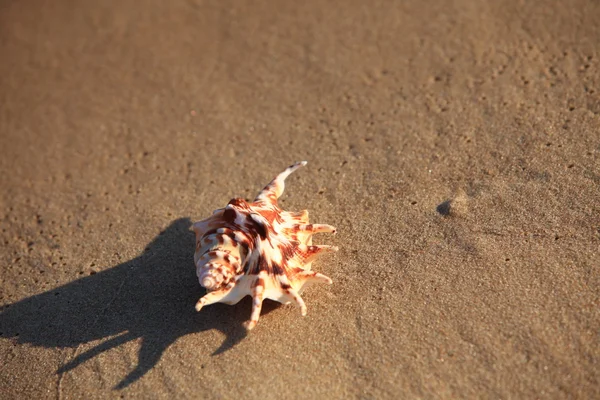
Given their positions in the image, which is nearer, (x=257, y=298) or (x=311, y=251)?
(x=257, y=298)

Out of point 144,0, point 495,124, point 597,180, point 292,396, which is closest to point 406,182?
point 495,124

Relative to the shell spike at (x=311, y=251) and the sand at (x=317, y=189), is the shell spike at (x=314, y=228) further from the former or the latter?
the sand at (x=317, y=189)

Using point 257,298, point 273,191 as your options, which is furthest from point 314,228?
point 257,298

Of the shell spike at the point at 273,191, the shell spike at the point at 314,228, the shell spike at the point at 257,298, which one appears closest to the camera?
the shell spike at the point at 257,298

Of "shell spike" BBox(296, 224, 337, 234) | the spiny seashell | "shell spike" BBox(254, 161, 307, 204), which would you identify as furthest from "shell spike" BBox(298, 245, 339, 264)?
"shell spike" BBox(254, 161, 307, 204)

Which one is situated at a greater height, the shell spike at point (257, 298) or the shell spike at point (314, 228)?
the shell spike at point (314, 228)

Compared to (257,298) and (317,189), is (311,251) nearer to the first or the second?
(257,298)

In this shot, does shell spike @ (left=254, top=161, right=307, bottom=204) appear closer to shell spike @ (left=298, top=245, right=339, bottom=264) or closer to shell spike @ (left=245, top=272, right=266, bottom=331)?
shell spike @ (left=298, top=245, right=339, bottom=264)

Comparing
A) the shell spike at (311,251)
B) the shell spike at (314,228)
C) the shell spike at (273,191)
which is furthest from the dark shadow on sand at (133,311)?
the shell spike at (273,191)
